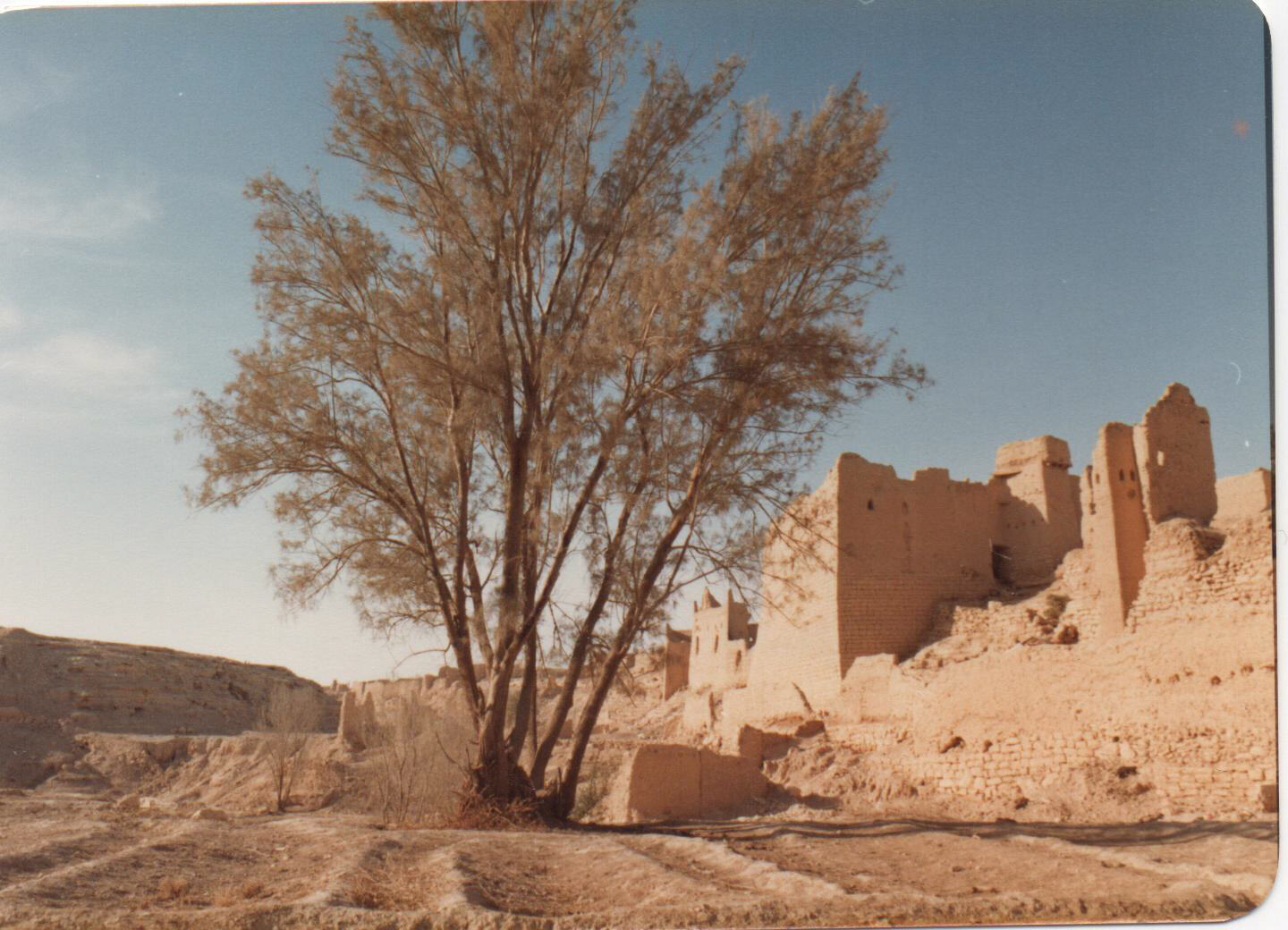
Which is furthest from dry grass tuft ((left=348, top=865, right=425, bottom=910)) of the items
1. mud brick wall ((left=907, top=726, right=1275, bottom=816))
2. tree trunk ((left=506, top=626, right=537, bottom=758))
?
mud brick wall ((left=907, top=726, right=1275, bottom=816))

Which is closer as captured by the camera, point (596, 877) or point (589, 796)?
point (596, 877)

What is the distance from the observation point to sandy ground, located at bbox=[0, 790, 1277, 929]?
18.6 feet

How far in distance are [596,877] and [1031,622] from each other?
14.1 meters

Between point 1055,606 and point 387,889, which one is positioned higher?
point 1055,606

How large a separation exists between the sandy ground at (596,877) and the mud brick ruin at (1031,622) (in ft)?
9.52

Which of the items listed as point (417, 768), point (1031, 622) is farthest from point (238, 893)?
point (1031, 622)

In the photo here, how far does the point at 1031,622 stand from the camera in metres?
18.4

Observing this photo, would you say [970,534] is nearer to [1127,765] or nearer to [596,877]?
[1127,765]

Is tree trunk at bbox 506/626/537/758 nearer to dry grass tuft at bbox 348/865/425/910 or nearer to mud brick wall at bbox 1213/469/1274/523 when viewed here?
dry grass tuft at bbox 348/865/425/910

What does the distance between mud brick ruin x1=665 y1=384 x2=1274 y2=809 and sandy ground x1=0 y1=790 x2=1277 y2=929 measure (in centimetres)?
290

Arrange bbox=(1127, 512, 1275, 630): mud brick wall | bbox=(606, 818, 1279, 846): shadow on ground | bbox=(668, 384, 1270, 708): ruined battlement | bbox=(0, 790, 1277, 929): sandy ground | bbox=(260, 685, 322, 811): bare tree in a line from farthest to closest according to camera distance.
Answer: bbox=(260, 685, 322, 811): bare tree, bbox=(668, 384, 1270, 708): ruined battlement, bbox=(1127, 512, 1275, 630): mud brick wall, bbox=(606, 818, 1279, 846): shadow on ground, bbox=(0, 790, 1277, 929): sandy ground

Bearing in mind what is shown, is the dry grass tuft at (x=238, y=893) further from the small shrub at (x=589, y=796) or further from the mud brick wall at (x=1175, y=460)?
the mud brick wall at (x=1175, y=460)

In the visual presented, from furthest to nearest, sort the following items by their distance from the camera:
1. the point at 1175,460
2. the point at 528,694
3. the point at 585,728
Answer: the point at 1175,460 < the point at 528,694 < the point at 585,728

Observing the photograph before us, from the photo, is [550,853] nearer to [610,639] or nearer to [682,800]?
[610,639]
